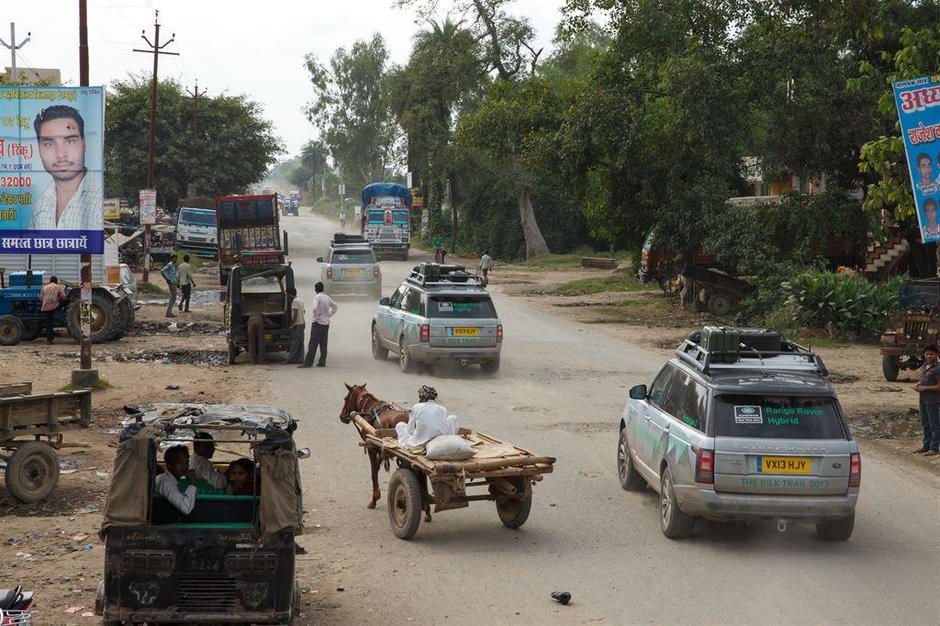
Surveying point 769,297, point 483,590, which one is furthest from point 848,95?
point 483,590

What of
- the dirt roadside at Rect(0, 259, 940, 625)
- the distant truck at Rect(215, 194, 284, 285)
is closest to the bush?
the dirt roadside at Rect(0, 259, 940, 625)

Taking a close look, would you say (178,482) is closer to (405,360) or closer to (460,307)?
(460,307)

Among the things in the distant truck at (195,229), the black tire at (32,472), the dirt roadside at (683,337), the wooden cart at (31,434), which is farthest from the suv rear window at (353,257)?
the black tire at (32,472)

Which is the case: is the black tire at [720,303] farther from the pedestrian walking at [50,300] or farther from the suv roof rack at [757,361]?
the suv roof rack at [757,361]

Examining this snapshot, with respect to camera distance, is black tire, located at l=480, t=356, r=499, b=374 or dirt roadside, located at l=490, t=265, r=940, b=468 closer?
dirt roadside, located at l=490, t=265, r=940, b=468

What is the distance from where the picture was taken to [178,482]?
8.08 metres

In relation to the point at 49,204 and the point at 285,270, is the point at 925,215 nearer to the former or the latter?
the point at 285,270

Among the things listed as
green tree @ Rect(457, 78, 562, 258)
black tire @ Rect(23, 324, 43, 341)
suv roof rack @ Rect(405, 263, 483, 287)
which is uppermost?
green tree @ Rect(457, 78, 562, 258)

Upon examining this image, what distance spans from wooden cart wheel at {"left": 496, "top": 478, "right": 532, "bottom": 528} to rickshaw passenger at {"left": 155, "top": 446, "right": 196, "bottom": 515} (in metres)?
3.61

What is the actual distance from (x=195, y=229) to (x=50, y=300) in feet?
95.9

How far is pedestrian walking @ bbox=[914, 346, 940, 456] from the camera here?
48.6ft

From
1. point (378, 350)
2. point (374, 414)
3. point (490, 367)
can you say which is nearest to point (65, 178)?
point (378, 350)

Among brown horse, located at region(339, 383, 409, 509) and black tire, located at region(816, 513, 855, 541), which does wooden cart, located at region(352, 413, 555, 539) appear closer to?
brown horse, located at region(339, 383, 409, 509)

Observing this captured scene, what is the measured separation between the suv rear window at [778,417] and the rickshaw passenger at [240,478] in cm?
439
